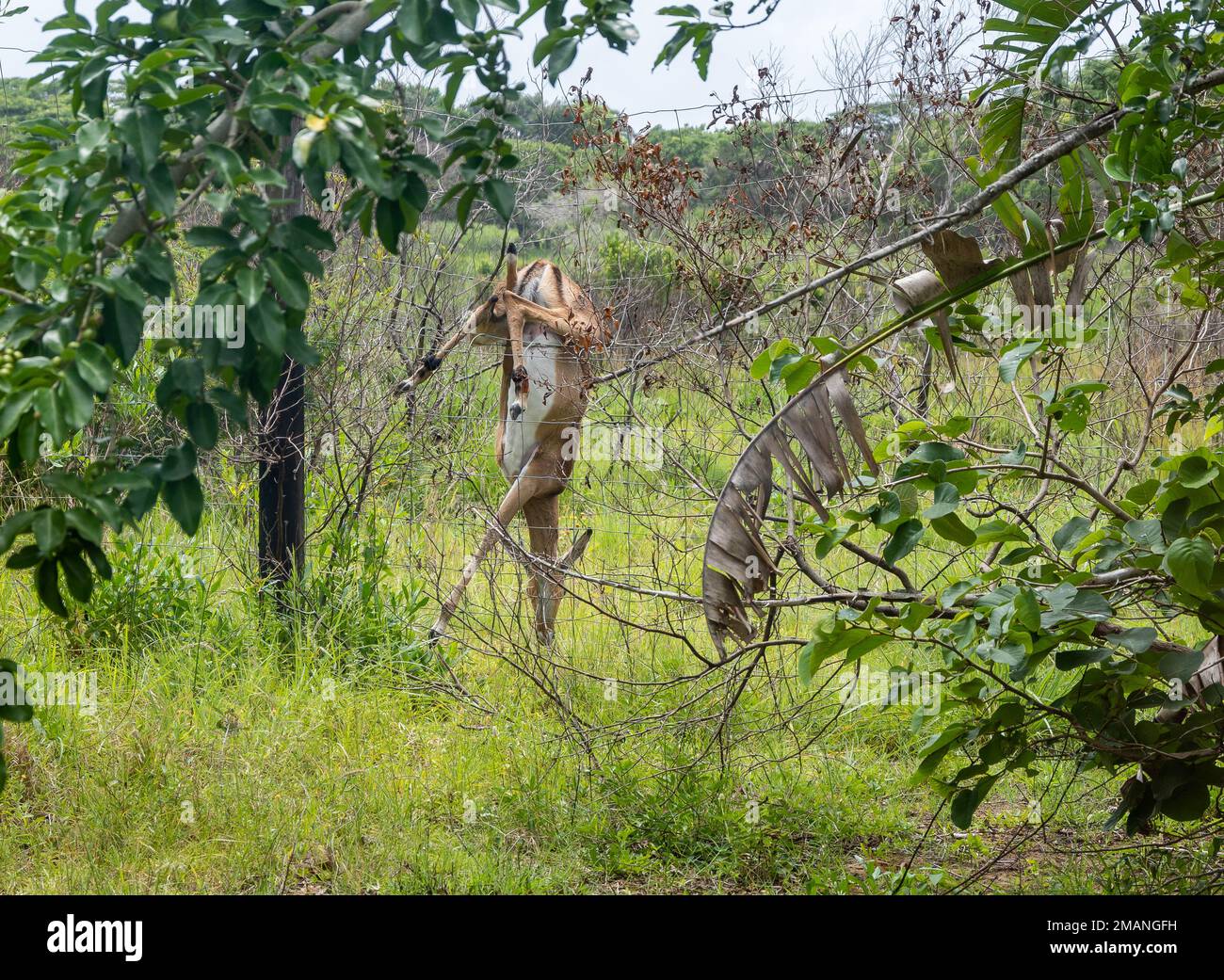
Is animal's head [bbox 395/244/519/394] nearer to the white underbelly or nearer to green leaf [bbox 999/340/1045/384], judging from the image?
the white underbelly

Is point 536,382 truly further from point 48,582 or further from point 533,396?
point 48,582

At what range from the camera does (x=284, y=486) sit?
5281 millimetres

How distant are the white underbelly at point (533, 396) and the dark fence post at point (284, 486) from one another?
3.39 feet

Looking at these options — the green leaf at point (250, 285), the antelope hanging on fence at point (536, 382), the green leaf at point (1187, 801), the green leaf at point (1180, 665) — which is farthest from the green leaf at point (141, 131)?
the antelope hanging on fence at point (536, 382)

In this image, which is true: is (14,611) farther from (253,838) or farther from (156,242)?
(156,242)

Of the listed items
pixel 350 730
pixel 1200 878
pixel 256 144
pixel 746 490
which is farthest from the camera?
pixel 350 730

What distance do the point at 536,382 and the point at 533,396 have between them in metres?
0.07

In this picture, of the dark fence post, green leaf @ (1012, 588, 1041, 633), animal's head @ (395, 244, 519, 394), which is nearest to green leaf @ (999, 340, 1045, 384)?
green leaf @ (1012, 588, 1041, 633)

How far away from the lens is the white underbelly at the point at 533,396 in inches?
198

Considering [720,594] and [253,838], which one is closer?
[720,594]

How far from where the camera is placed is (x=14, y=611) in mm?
5289

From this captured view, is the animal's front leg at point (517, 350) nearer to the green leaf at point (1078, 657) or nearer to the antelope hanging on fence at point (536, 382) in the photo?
the antelope hanging on fence at point (536, 382)
